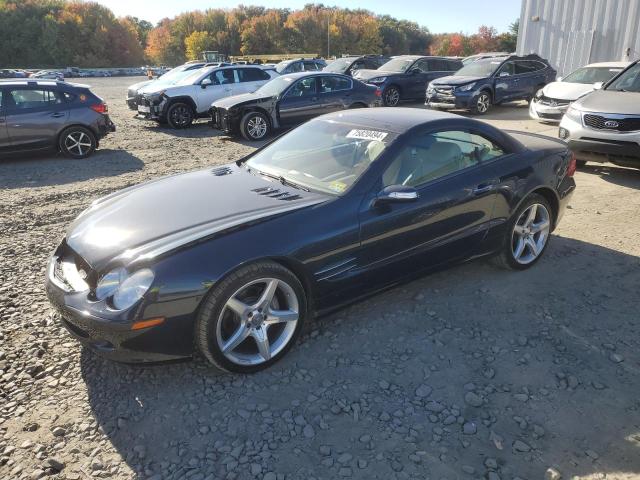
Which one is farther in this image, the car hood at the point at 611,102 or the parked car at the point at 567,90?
the parked car at the point at 567,90

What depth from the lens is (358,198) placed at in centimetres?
324

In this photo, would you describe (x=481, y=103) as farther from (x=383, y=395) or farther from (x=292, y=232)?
(x=383, y=395)

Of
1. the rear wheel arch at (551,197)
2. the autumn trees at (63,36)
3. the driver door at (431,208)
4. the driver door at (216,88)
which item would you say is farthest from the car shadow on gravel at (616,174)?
the autumn trees at (63,36)

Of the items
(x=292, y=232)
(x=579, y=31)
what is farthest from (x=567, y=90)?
(x=292, y=232)

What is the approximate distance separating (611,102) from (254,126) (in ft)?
22.6

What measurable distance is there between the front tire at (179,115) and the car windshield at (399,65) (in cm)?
706

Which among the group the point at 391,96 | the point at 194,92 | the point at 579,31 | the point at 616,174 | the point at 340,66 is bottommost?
the point at 616,174

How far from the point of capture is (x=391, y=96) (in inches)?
622

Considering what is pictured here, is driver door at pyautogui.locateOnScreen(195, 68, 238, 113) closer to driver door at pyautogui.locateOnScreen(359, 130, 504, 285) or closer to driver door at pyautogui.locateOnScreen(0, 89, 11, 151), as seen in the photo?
→ driver door at pyautogui.locateOnScreen(0, 89, 11, 151)

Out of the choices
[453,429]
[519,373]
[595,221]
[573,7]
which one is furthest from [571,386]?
[573,7]

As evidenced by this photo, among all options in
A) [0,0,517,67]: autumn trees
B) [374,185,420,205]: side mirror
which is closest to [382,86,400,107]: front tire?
[374,185,420,205]: side mirror

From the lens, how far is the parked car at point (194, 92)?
12680mm

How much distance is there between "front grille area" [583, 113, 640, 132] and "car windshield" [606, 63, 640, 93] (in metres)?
1.02

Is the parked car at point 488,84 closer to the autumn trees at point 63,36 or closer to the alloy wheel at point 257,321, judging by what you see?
the alloy wheel at point 257,321
